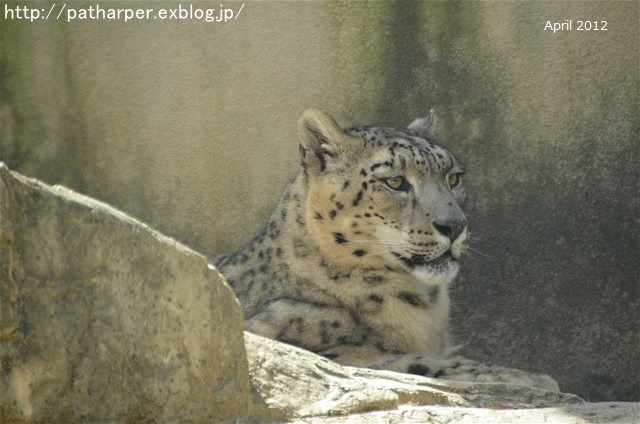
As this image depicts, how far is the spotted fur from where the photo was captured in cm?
564

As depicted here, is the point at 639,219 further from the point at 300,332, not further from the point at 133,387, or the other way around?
the point at 133,387

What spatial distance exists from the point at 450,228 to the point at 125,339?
264 cm

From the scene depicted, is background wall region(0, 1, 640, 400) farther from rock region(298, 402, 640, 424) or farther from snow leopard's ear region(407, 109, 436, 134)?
rock region(298, 402, 640, 424)

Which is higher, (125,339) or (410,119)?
(410,119)

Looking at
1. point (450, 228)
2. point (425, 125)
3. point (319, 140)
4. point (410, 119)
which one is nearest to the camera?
point (450, 228)

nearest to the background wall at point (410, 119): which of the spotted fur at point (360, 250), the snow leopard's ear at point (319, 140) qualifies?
the spotted fur at point (360, 250)

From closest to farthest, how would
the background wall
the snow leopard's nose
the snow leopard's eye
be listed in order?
the snow leopard's nose → the snow leopard's eye → the background wall

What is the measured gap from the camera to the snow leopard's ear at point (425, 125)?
6410 millimetres

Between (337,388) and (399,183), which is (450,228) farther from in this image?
(337,388)

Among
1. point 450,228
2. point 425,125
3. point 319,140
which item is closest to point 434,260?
point 450,228

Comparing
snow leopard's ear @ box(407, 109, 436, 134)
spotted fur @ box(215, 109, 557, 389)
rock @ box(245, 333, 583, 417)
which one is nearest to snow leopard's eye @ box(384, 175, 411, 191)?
spotted fur @ box(215, 109, 557, 389)

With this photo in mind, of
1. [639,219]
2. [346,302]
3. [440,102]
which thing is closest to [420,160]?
[346,302]

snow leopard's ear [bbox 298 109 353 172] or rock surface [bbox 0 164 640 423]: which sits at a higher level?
snow leopard's ear [bbox 298 109 353 172]

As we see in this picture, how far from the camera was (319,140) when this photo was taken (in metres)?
6.07
